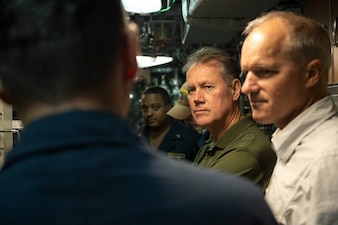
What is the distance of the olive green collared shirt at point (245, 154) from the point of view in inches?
78.0

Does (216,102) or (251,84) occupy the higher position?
(251,84)

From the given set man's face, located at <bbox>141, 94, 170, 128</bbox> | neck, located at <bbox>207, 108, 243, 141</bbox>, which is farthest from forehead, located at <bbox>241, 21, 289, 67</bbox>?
man's face, located at <bbox>141, 94, 170, 128</bbox>

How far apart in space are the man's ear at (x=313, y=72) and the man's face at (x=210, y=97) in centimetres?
75

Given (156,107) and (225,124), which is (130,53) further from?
(156,107)

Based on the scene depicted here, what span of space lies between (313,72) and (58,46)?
113 centimetres

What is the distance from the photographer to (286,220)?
1.50m

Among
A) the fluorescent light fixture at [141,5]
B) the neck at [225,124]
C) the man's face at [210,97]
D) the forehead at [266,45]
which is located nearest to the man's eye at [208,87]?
the man's face at [210,97]

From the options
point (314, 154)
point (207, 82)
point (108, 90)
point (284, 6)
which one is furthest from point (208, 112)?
point (108, 90)

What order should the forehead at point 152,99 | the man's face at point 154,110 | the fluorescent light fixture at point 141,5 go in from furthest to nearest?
the forehead at point 152,99 < the man's face at point 154,110 < the fluorescent light fixture at point 141,5

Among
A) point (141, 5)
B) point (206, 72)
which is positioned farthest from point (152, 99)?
point (206, 72)

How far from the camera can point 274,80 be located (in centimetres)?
167

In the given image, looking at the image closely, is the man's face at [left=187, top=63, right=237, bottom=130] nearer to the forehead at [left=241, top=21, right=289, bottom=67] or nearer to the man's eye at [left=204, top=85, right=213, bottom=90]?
the man's eye at [left=204, top=85, right=213, bottom=90]

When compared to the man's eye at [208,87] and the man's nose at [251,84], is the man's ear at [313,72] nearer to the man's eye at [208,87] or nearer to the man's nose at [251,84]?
the man's nose at [251,84]

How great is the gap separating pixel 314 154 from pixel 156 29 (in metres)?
3.84
